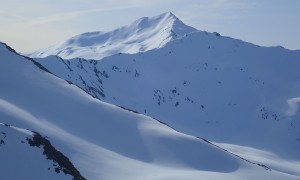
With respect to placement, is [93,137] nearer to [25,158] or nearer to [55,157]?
[55,157]

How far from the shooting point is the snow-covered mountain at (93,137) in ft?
173

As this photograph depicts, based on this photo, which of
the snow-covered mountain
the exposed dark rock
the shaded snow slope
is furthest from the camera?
the snow-covered mountain

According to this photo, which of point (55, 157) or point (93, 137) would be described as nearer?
point (55, 157)

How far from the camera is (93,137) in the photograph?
64500 mm

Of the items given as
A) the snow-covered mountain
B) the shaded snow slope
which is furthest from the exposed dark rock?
the snow-covered mountain

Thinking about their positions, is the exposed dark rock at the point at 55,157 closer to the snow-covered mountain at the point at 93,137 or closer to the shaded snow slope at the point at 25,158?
the shaded snow slope at the point at 25,158

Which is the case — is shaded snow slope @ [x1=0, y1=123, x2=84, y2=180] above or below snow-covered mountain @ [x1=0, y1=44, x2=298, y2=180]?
below

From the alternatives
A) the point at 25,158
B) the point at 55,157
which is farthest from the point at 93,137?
the point at 25,158

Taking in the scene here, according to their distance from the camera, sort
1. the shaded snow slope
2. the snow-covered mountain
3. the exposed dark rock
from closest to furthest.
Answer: the shaded snow slope
the exposed dark rock
the snow-covered mountain

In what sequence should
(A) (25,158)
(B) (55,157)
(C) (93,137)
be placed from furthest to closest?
(C) (93,137), (B) (55,157), (A) (25,158)

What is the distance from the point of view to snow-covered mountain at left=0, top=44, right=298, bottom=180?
2074 inches

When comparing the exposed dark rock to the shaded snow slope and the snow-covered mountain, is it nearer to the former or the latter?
the shaded snow slope

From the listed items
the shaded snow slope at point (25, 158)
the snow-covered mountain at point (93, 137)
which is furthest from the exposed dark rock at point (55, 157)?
the snow-covered mountain at point (93, 137)

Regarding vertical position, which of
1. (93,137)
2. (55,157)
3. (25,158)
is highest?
(93,137)
